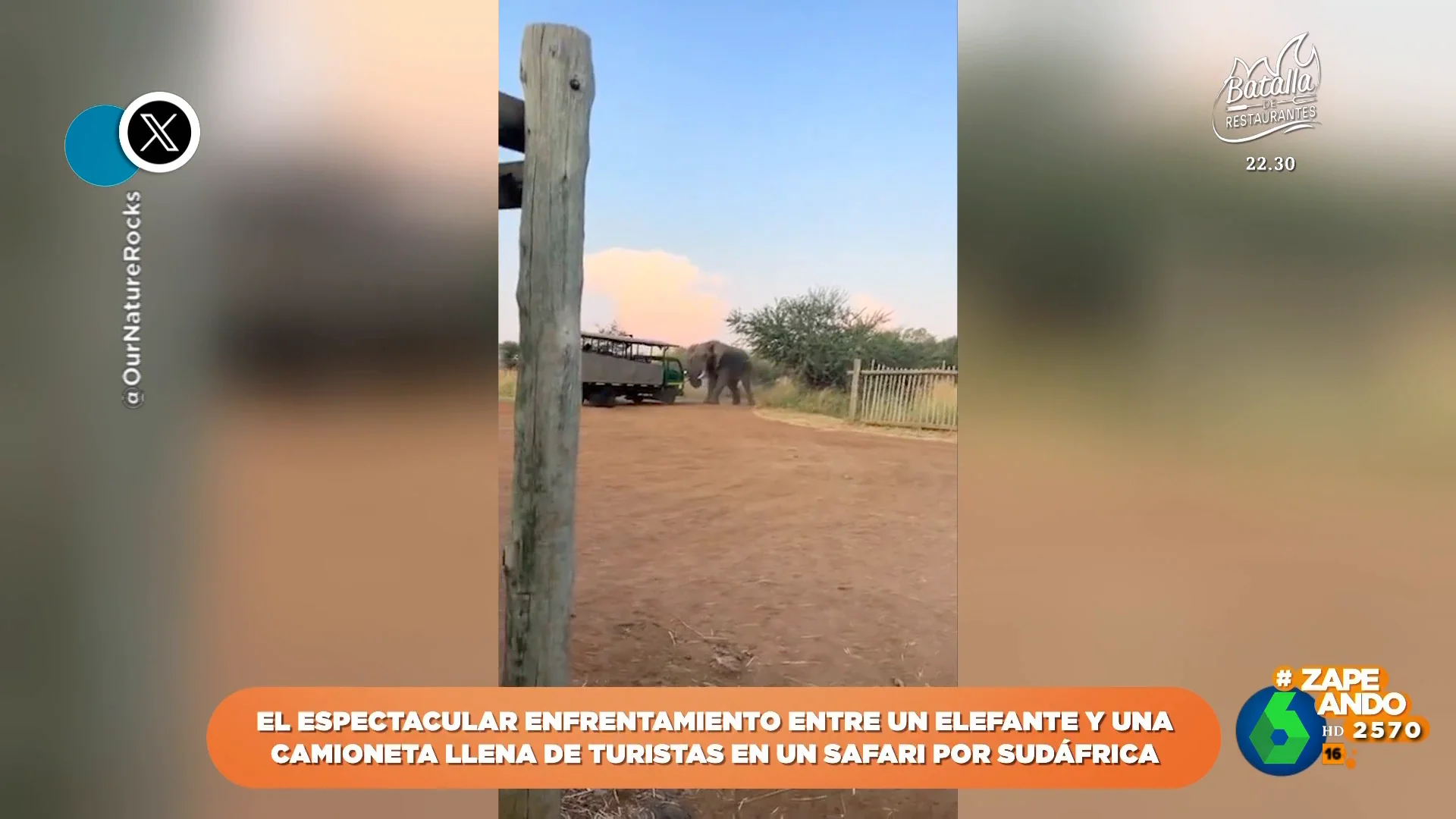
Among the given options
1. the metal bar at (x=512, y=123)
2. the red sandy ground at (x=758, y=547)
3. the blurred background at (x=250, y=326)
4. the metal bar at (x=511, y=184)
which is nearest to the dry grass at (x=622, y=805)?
the red sandy ground at (x=758, y=547)

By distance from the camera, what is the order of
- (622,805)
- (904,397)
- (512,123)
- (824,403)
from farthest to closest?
(824,403)
(904,397)
(622,805)
(512,123)

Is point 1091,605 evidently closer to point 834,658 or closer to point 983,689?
point 983,689

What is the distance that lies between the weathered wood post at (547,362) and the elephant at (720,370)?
19.6 inches

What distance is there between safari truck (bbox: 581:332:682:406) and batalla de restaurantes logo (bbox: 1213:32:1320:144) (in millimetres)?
1791

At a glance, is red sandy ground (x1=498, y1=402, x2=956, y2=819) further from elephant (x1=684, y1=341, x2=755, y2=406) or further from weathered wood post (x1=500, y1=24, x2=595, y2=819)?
weathered wood post (x1=500, y1=24, x2=595, y2=819)

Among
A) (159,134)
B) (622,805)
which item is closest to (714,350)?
(622,805)

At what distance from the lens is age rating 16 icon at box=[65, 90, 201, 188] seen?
178cm

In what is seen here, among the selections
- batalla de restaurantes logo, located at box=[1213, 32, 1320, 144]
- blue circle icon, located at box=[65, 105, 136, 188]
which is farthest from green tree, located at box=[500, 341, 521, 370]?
batalla de restaurantes logo, located at box=[1213, 32, 1320, 144]

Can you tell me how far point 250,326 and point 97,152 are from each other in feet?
2.19

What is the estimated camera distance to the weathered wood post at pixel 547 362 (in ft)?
6.12

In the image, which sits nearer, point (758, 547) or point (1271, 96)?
point (1271, 96)

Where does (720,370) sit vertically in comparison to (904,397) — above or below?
above

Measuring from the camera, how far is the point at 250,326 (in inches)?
70.0
